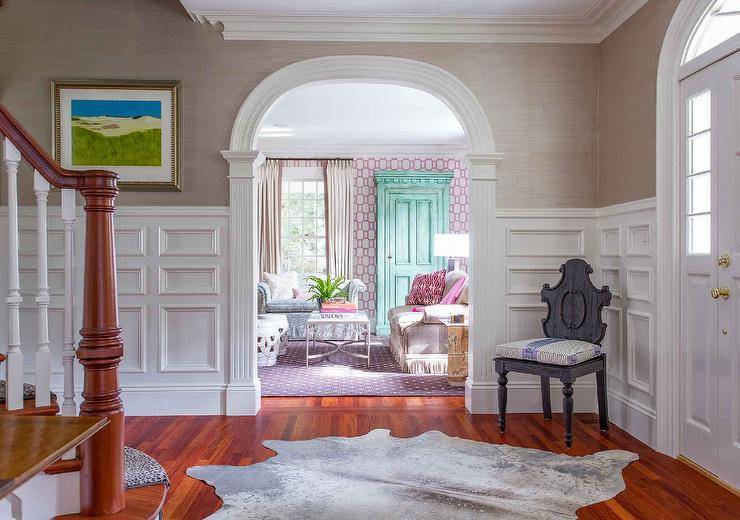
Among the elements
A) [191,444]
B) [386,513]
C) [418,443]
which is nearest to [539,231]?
[418,443]

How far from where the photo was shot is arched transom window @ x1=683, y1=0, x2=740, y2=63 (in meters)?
2.74

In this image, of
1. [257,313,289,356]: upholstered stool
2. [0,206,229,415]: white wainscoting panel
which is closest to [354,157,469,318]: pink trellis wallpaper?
[257,313,289,356]: upholstered stool

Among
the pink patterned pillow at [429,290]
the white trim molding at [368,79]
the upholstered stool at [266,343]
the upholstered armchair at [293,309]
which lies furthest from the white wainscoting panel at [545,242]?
the upholstered armchair at [293,309]

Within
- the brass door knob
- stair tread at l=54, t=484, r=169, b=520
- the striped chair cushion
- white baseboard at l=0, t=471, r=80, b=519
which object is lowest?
stair tread at l=54, t=484, r=169, b=520

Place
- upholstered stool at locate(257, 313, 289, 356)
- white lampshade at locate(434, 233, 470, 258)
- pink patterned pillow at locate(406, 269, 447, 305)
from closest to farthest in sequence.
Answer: upholstered stool at locate(257, 313, 289, 356), pink patterned pillow at locate(406, 269, 447, 305), white lampshade at locate(434, 233, 470, 258)

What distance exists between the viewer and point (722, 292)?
108 inches

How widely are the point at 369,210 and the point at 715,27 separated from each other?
600 cm

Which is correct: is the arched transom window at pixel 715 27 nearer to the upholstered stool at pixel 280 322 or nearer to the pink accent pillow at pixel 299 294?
the upholstered stool at pixel 280 322

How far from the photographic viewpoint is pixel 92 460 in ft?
5.99

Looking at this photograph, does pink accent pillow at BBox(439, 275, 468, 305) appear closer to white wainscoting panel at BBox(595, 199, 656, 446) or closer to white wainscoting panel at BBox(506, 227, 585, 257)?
white wainscoting panel at BBox(506, 227, 585, 257)

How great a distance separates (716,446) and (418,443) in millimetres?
1529

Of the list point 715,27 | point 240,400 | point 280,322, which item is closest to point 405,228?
point 280,322

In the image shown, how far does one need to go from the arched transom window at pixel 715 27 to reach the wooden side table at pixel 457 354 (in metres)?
2.66

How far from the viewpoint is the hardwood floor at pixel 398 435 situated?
2.48 metres
